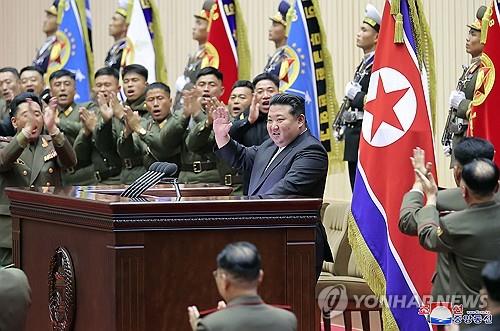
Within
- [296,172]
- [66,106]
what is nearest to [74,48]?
[66,106]

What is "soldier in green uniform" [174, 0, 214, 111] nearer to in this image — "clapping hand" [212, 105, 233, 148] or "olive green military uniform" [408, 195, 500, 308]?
"clapping hand" [212, 105, 233, 148]

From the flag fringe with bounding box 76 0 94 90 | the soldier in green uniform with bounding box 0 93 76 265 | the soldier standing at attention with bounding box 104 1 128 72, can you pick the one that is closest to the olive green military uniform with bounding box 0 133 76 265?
the soldier in green uniform with bounding box 0 93 76 265

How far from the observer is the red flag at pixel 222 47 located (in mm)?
8711

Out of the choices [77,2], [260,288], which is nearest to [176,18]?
[77,2]

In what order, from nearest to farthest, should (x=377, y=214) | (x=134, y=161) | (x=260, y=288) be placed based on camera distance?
1. (x=260, y=288)
2. (x=377, y=214)
3. (x=134, y=161)

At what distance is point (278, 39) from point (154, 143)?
155 centimetres

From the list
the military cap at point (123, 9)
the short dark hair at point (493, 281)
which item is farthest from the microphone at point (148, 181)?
A: the military cap at point (123, 9)

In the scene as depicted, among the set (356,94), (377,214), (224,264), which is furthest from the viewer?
(356,94)

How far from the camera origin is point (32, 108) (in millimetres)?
5945

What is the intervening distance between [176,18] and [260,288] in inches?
287

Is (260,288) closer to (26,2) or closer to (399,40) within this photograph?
(399,40)

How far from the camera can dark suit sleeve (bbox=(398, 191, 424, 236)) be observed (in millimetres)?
3898

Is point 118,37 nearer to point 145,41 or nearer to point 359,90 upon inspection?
point 145,41

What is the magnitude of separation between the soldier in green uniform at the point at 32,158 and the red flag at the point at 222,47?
2.77 metres
